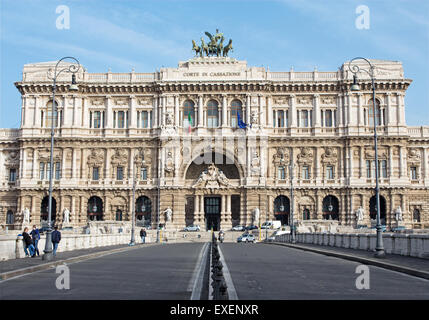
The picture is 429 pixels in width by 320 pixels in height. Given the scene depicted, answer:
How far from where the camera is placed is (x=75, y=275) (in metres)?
21.5

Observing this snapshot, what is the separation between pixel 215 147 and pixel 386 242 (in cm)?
4622

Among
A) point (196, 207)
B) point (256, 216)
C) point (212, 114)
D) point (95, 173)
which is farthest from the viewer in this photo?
point (212, 114)

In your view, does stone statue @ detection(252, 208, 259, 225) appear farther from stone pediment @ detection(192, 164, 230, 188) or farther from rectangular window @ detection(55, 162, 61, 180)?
rectangular window @ detection(55, 162, 61, 180)

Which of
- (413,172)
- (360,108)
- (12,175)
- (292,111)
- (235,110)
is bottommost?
(12,175)

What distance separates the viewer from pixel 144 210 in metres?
79.3

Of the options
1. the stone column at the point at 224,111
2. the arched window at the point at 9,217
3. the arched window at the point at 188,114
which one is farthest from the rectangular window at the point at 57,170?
the stone column at the point at 224,111

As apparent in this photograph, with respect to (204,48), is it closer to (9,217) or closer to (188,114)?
(188,114)

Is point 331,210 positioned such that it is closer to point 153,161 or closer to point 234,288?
point 153,161

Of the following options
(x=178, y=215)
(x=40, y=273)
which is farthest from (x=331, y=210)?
(x=40, y=273)

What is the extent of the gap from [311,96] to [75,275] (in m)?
63.7

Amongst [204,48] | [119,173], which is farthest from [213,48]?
[119,173]

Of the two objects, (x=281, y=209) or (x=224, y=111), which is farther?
(x=224, y=111)

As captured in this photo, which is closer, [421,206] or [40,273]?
[40,273]

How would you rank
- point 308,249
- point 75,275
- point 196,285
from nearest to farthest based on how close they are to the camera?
point 196,285
point 75,275
point 308,249
